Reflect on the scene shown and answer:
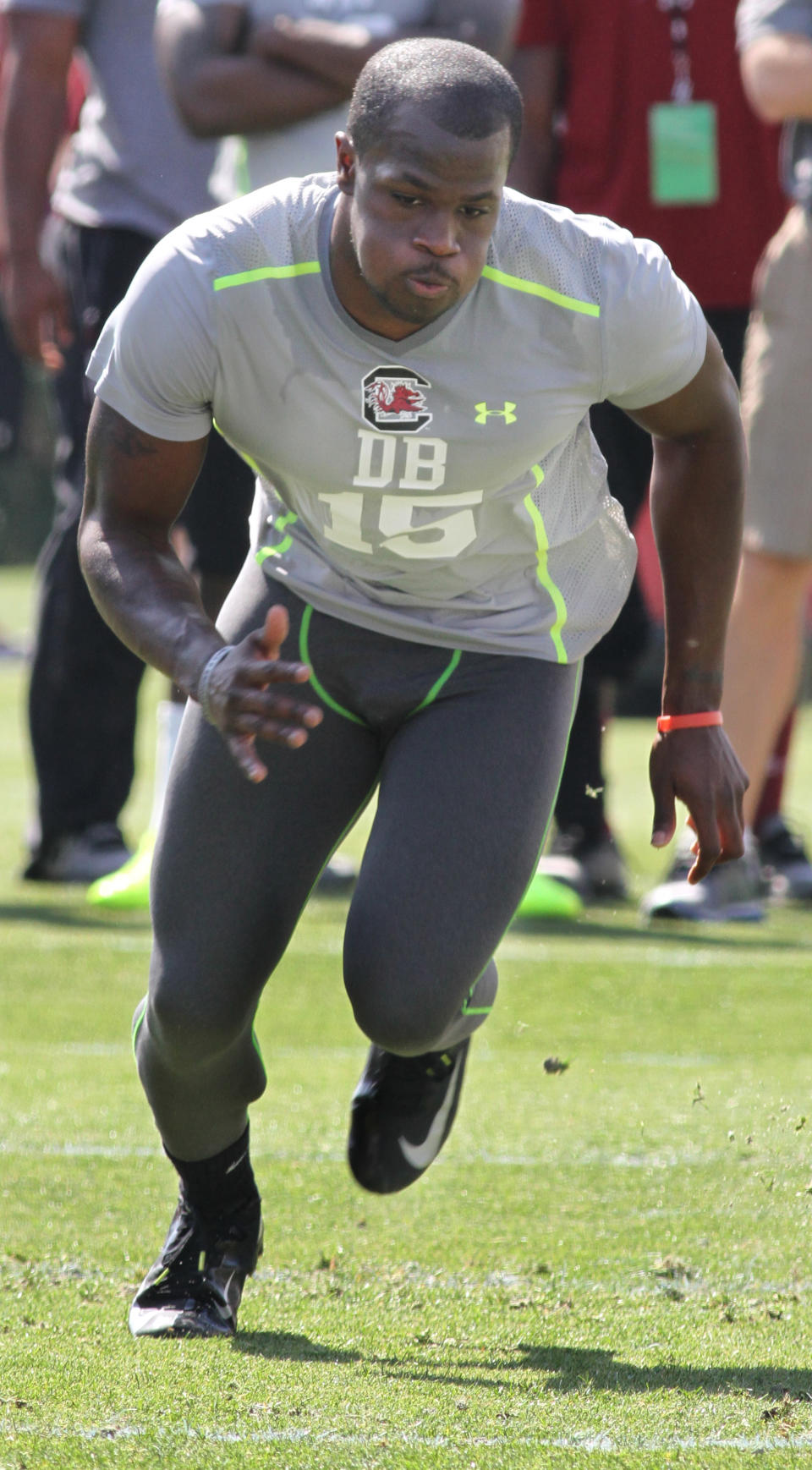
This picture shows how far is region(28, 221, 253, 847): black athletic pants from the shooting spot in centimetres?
628

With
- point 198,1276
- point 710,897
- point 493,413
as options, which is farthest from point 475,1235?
point 710,897

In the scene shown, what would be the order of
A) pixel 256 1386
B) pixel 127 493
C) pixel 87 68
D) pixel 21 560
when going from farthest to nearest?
pixel 21 560
pixel 87 68
pixel 127 493
pixel 256 1386

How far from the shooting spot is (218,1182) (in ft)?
10.7

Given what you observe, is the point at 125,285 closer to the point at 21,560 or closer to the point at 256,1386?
the point at 256,1386

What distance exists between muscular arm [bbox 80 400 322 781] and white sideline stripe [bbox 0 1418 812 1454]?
79 centimetres

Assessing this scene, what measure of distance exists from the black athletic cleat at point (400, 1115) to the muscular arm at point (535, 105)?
3.09 metres

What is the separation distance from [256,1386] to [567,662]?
1.24m

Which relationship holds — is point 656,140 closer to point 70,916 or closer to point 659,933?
point 659,933

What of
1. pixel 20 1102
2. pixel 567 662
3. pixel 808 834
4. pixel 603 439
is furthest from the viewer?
pixel 808 834

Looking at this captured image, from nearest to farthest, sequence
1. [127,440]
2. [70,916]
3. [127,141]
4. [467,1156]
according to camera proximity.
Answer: [127,440]
[467,1156]
[70,916]
[127,141]

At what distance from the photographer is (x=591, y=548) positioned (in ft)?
11.4

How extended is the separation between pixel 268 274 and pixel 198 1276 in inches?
57.3

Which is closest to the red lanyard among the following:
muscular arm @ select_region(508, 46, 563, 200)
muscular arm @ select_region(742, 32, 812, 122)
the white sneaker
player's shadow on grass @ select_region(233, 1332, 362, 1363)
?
muscular arm @ select_region(508, 46, 563, 200)

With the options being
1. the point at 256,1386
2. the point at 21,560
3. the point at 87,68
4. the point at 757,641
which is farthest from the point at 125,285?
A: the point at 21,560
